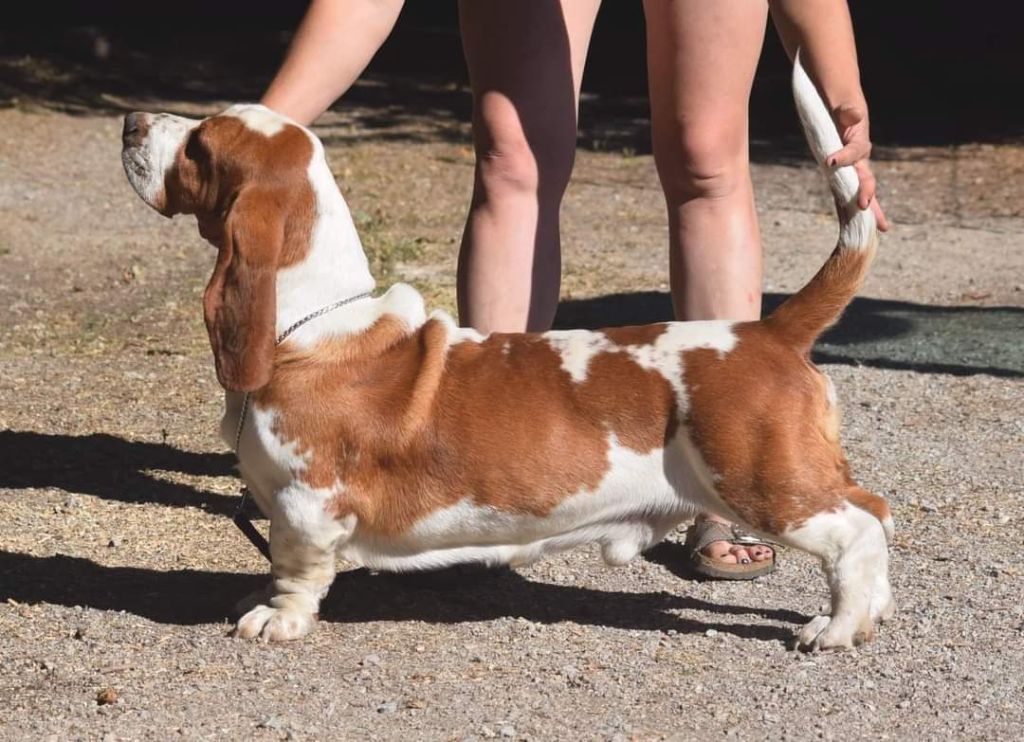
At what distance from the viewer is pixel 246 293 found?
321 cm

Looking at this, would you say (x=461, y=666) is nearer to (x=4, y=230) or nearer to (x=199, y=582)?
(x=199, y=582)

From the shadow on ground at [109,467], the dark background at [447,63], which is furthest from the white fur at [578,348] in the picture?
the dark background at [447,63]

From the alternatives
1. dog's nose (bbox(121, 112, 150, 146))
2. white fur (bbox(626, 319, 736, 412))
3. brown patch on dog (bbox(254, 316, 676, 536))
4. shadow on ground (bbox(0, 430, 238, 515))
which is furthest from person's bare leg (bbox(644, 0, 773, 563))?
shadow on ground (bbox(0, 430, 238, 515))

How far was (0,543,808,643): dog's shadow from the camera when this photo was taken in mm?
3615

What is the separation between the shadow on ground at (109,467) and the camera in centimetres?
445

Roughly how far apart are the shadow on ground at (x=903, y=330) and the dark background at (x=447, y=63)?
15.0 feet

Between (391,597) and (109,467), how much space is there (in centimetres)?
130

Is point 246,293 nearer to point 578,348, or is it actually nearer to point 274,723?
point 578,348

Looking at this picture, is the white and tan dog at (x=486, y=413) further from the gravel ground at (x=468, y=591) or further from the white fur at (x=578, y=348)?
the gravel ground at (x=468, y=591)

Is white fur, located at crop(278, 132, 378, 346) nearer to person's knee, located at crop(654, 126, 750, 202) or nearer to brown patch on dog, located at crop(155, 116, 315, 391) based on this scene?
brown patch on dog, located at crop(155, 116, 315, 391)

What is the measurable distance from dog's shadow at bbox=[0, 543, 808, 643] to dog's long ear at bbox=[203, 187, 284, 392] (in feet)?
2.15

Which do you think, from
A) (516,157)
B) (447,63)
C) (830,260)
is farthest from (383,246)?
(447,63)

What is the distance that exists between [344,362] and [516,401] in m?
0.37

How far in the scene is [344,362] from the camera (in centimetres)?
334
